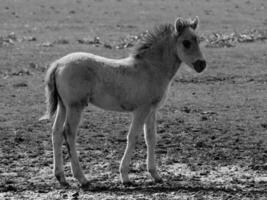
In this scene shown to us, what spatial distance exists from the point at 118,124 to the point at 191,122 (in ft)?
5.12

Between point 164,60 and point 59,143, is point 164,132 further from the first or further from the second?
point 59,143

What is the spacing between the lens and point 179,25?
10305 mm

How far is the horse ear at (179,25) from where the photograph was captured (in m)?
10.3

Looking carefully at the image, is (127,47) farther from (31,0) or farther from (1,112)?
(31,0)

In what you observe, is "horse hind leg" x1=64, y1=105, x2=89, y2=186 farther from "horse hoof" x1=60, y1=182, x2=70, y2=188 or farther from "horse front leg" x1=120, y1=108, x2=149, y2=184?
"horse front leg" x1=120, y1=108, x2=149, y2=184

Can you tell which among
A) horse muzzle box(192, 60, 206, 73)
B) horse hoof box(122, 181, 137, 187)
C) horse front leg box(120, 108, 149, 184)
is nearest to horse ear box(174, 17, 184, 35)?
horse muzzle box(192, 60, 206, 73)

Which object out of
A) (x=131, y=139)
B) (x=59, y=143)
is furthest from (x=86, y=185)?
(x=131, y=139)

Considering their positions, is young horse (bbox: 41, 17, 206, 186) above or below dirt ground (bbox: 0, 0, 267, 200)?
above

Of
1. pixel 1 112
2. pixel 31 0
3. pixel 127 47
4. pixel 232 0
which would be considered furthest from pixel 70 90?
pixel 232 0

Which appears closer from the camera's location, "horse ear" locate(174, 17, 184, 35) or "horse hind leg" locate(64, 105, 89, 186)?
"horse hind leg" locate(64, 105, 89, 186)

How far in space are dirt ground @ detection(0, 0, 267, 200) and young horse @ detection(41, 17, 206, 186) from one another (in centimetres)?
61

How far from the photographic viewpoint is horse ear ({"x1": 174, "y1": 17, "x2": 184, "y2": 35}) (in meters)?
10.3

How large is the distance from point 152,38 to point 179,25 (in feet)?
1.61

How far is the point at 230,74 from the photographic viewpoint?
19.9m
